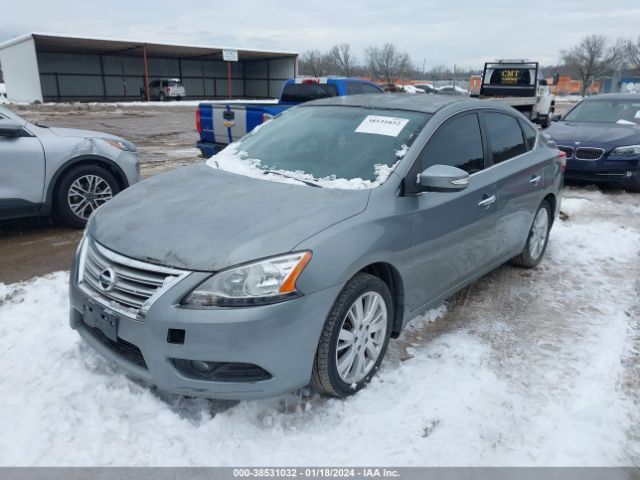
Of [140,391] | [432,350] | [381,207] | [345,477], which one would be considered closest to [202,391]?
[140,391]

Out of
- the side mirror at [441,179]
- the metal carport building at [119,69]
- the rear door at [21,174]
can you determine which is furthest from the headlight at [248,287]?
the metal carport building at [119,69]

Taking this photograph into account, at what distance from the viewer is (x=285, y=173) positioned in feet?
11.2

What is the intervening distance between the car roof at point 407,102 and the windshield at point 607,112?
6.85 metres

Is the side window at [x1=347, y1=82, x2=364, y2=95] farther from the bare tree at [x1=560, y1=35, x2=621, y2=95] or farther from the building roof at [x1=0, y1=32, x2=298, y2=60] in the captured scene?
the bare tree at [x1=560, y1=35, x2=621, y2=95]

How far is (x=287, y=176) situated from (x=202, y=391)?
1.47 meters

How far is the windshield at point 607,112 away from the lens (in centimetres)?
962

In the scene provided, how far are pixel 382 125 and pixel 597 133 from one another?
706 centimetres

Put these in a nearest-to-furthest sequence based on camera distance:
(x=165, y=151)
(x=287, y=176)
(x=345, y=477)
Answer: (x=345, y=477), (x=287, y=176), (x=165, y=151)

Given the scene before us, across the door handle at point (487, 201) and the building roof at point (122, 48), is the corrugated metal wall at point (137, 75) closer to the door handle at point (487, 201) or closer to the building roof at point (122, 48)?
the building roof at point (122, 48)

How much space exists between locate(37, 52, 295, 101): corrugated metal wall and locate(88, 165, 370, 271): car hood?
41.1 metres

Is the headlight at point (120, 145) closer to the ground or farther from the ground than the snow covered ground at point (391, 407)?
farther from the ground

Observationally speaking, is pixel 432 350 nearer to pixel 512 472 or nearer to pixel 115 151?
pixel 512 472

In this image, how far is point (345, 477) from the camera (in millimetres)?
2389

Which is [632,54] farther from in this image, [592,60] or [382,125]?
[382,125]
